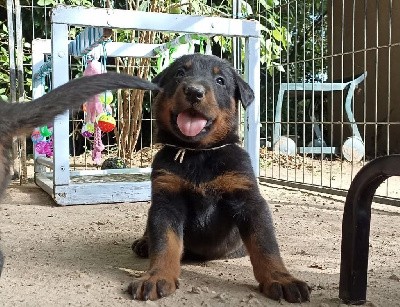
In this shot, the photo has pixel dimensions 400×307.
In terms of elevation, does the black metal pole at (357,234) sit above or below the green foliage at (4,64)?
below

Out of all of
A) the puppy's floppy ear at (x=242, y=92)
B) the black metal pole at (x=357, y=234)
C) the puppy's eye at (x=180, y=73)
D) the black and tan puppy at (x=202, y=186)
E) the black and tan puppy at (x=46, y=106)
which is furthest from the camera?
the puppy's floppy ear at (x=242, y=92)

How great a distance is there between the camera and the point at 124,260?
2.30m

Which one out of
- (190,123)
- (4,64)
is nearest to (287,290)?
(190,123)

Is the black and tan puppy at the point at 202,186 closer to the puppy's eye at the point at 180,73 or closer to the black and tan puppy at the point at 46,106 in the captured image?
the puppy's eye at the point at 180,73

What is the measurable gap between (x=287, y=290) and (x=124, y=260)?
831 mm

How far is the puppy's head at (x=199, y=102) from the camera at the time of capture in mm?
2137

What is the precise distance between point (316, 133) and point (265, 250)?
5.26 metres

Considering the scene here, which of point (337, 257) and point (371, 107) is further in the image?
point (371, 107)

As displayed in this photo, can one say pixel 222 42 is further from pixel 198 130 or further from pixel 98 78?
pixel 98 78

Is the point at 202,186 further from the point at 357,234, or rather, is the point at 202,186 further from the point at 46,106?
the point at 46,106

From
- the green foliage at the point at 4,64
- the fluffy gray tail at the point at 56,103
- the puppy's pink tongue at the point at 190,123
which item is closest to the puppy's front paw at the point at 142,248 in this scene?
the puppy's pink tongue at the point at 190,123

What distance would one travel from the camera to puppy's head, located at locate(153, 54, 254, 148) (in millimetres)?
2137

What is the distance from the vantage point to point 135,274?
2.05 meters

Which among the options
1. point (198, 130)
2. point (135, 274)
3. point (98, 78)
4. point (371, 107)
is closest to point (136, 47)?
point (198, 130)
